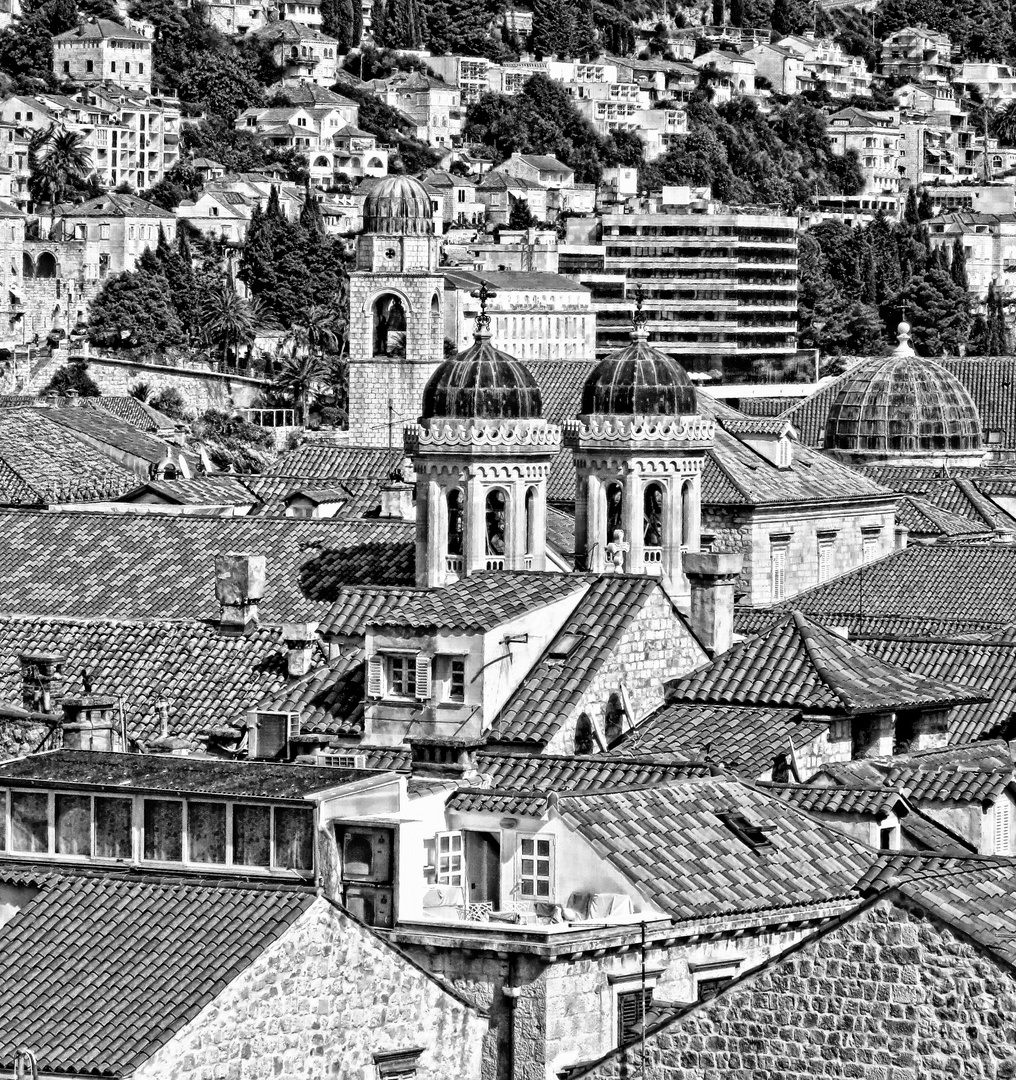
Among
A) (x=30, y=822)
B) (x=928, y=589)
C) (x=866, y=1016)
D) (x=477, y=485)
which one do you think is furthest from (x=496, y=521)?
(x=866, y=1016)

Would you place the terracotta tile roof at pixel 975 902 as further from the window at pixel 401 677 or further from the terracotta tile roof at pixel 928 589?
the terracotta tile roof at pixel 928 589

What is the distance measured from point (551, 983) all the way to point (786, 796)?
6.75 m

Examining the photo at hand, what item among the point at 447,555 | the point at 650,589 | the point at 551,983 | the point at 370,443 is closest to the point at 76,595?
the point at 447,555

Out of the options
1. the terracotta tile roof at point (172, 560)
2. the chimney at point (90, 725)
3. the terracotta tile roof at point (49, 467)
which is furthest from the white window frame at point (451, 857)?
the terracotta tile roof at point (49, 467)

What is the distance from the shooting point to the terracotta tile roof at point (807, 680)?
44.5m

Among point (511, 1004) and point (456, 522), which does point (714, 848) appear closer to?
point (511, 1004)

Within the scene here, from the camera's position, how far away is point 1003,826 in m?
39.6

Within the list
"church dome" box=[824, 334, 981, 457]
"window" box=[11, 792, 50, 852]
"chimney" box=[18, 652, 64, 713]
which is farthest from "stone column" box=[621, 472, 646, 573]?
"church dome" box=[824, 334, 981, 457]

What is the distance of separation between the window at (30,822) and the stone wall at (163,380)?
149 metres

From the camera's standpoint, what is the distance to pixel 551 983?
32.2 m

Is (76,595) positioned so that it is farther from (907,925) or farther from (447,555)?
(907,925)

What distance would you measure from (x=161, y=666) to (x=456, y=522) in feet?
19.8

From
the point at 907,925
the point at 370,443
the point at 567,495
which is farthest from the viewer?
the point at 370,443

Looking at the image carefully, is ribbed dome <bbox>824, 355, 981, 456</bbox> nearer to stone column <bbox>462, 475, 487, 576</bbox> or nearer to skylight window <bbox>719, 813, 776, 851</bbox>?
stone column <bbox>462, 475, 487, 576</bbox>
